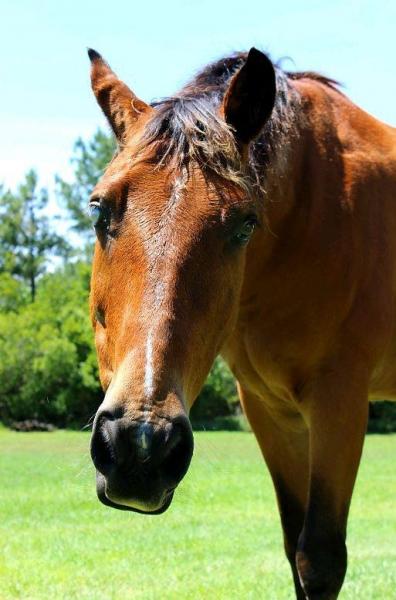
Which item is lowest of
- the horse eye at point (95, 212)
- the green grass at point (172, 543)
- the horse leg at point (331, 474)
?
the green grass at point (172, 543)

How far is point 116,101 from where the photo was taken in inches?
150

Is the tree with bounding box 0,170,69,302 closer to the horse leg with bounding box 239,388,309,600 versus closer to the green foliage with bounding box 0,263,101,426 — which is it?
the green foliage with bounding box 0,263,101,426

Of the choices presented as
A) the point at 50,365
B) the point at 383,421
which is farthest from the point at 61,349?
the point at 383,421

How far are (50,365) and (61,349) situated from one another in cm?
114

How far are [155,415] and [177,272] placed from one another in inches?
24.2

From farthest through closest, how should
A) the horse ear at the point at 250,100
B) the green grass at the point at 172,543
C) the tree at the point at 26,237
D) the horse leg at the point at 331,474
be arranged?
the tree at the point at 26,237 < the green grass at the point at 172,543 < the horse leg at the point at 331,474 < the horse ear at the point at 250,100

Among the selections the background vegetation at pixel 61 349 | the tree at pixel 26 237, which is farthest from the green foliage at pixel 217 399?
the tree at pixel 26 237

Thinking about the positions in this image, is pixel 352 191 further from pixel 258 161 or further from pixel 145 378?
pixel 145 378

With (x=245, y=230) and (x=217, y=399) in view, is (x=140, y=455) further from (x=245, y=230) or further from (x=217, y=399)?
(x=217, y=399)

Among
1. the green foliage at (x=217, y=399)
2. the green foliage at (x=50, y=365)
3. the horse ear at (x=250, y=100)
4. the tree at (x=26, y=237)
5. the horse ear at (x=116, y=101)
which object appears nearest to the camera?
the horse ear at (x=250, y=100)

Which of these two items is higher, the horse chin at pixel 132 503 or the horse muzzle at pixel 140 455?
the horse muzzle at pixel 140 455

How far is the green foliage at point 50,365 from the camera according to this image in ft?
149

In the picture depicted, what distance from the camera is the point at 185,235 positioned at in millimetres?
3039

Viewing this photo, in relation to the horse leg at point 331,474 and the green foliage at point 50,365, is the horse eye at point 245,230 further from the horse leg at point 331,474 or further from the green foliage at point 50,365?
the green foliage at point 50,365
